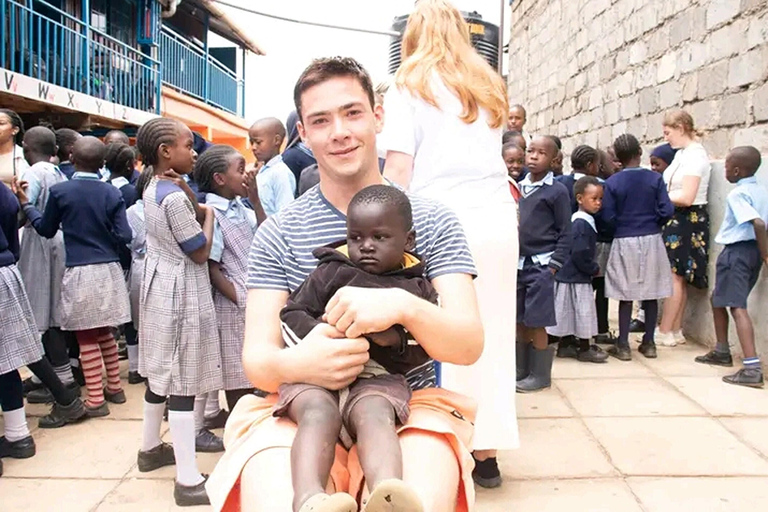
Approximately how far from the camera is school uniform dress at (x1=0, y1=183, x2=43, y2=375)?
3.38 metres

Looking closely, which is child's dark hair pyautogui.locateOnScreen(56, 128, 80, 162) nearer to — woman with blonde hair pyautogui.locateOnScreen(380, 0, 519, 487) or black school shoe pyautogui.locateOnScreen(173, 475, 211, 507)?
black school shoe pyautogui.locateOnScreen(173, 475, 211, 507)

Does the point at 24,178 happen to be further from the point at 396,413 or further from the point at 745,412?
the point at 745,412

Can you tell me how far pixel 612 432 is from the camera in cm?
385

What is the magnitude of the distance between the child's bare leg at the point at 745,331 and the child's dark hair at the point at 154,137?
381 cm

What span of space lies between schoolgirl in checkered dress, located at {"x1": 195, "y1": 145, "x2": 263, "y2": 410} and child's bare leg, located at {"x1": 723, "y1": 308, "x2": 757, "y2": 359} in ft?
10.8

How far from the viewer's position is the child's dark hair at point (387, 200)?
169cm

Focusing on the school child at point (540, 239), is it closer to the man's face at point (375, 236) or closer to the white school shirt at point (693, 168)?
the white school shirt at point (693, 168)

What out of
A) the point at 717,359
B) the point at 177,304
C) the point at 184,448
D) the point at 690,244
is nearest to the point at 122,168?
the point at 177,304

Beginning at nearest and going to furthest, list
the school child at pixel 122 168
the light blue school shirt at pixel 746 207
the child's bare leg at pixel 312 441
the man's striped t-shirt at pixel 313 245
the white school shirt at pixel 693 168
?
the child's bare leg at pixel 312 441 < the man's striped t-shirt at pixel 313 245 < the light blue school shirt at pixel 746 207 < the school child at pixel 122 168 < the white school shirt at pixel 693 168

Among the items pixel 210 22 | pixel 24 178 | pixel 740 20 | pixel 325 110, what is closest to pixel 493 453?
pixel 325 110

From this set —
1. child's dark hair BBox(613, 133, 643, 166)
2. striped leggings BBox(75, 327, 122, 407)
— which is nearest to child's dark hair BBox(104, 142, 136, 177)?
striped leggings BBox(75, 327, 122, 407)

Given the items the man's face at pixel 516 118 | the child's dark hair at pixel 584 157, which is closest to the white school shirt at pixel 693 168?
the child's dark hair at pixel 584 157

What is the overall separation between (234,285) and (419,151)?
1.24 metres

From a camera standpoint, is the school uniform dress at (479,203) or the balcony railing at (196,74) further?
the balcony railing at (196,74)
